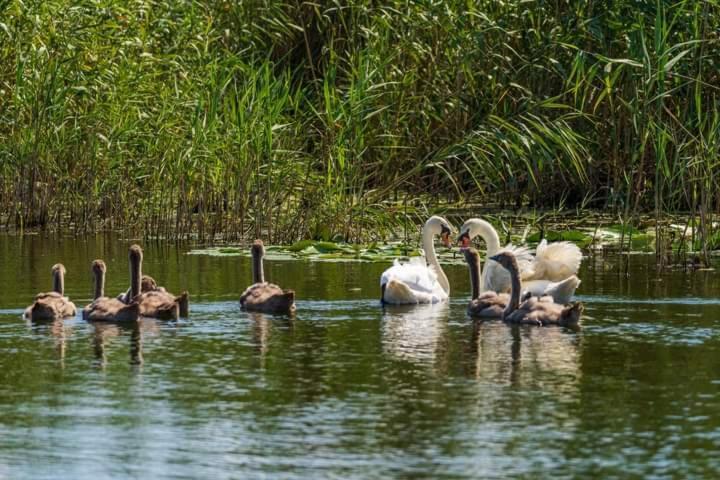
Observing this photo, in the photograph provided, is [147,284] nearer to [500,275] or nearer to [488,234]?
[500,275]

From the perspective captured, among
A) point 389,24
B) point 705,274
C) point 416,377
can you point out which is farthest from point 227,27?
point 416,377

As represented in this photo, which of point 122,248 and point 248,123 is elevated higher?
point 248,123

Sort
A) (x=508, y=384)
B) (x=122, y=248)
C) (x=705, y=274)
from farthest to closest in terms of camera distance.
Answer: (x=122, y=248) < (x=705, y=274) < (x=508, y=384)

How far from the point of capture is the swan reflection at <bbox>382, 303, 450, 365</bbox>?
458 inches

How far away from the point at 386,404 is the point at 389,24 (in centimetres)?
1270

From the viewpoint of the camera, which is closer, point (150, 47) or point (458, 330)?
point (458, 330)

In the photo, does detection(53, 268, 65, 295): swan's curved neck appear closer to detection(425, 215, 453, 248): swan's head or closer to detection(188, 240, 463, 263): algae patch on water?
detection(425, 215, 453, 248): swan's head

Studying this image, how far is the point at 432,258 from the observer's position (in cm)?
1575

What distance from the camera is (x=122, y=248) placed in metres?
19.4

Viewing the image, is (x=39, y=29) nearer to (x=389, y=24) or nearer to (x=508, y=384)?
(x=389, y=24)

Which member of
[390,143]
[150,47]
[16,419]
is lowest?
[16,419]

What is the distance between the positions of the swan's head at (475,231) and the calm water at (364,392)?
116 cm

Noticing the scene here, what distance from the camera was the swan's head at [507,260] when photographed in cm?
1369

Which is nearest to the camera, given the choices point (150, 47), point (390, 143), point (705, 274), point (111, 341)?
point (111, 341)
